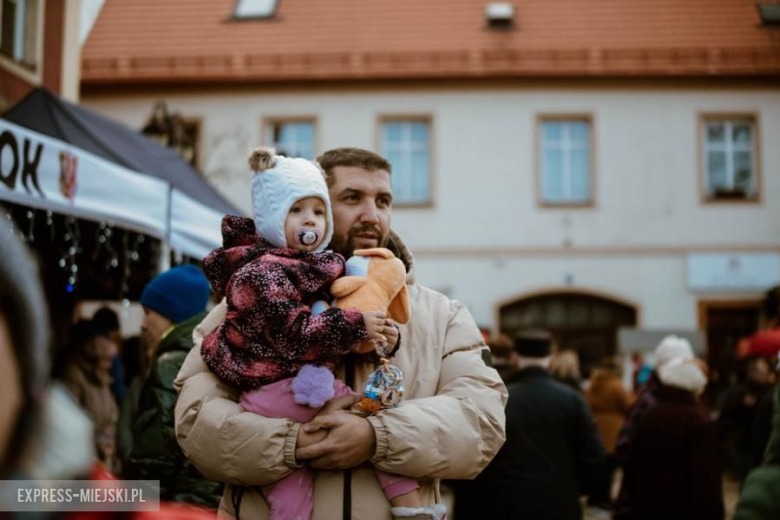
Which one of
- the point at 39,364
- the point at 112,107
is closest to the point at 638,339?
the point at 112,107

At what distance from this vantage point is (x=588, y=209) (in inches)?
757

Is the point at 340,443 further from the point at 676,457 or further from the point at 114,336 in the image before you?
the point at 114,336

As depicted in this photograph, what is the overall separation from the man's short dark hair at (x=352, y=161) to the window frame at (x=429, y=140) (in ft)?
53.4

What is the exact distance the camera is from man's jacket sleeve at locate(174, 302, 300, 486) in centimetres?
234

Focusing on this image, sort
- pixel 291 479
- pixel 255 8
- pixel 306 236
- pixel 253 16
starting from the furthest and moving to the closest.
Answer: pixel 255 8 → pixel 253 16 → pixel 306 236 → pixel 291 479

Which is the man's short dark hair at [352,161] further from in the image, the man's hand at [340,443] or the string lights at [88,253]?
the string lights at [88,253]

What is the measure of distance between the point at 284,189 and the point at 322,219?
0.46 ft

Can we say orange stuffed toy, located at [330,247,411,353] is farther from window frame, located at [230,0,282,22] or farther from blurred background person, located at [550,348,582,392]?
window frame, located at [230,0,282,22]

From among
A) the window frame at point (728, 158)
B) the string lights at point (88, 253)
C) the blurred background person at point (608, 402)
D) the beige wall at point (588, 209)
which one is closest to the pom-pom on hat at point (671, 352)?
the blurred background person at point (608, 402)

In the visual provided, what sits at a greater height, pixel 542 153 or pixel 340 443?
pixel 542 153

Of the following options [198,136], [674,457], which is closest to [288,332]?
[674,457]

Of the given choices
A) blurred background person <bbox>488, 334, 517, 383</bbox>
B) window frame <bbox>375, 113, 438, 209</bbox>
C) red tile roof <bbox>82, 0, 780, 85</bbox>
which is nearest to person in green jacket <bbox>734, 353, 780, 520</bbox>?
blurred background person <bbox>488, 334, 517, 383</bbox>

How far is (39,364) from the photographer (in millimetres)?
812

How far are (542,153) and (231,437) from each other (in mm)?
17668
